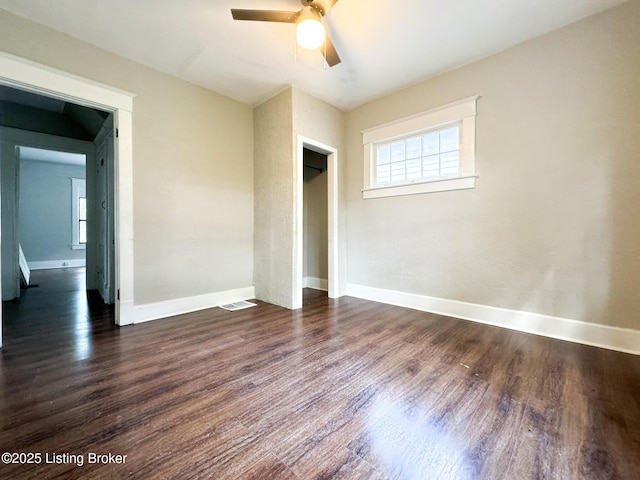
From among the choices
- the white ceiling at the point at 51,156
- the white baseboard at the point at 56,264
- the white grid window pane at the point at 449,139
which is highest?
the white ceiling at the point at 51,156

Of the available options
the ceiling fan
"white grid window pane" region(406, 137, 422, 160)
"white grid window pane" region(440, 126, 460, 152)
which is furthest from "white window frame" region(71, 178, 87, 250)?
"white grid window pane" region(440, 126, 460, 152)

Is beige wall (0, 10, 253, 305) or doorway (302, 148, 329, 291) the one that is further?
doorway (302, 148, 329, 291)

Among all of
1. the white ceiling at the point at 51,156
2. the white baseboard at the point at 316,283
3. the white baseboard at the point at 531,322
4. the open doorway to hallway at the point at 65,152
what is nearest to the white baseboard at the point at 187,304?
the open doorway to hallway at the point at 65,152

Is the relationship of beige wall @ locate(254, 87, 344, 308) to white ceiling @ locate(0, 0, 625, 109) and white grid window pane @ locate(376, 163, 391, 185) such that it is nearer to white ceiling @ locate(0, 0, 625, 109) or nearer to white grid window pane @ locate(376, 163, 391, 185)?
white ceiling @ locate(0, 0, 625, 109)

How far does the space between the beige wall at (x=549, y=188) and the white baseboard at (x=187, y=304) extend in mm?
2337

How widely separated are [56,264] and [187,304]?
6.80 metres

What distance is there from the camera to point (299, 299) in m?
3.27

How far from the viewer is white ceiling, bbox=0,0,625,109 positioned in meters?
2.05

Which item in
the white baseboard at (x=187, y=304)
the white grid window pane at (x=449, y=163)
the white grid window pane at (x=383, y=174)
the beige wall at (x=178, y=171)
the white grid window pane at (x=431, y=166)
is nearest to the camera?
the beige wall at (x=178, y=171)

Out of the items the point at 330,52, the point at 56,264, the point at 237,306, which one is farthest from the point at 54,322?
the point at 56,264

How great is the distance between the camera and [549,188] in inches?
92.7

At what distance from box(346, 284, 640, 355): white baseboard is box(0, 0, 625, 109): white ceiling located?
8.50 feet

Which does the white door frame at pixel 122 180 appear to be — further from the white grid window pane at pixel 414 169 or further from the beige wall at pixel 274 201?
the white grid window pane at pixel 414 169

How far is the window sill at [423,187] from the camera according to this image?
281 centimetres
